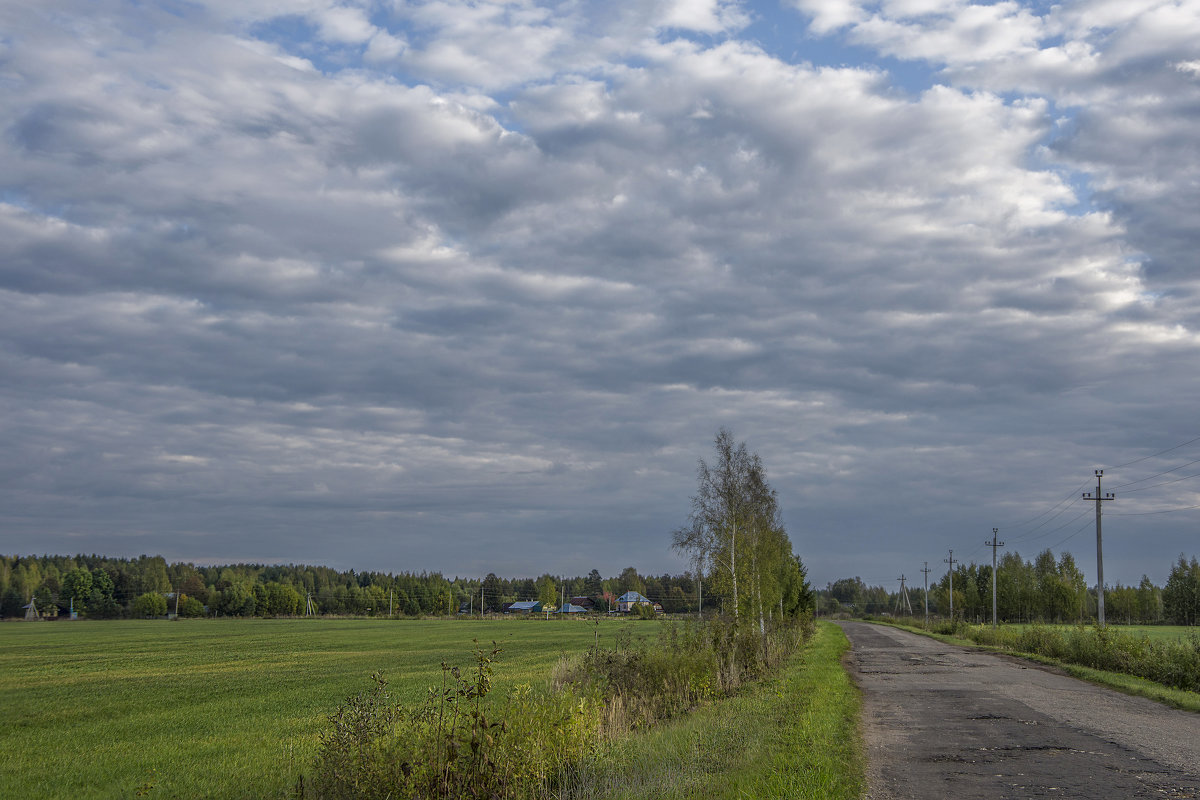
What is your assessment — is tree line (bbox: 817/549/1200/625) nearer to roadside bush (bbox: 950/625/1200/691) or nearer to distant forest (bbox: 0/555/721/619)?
distant forest (bbox: 0/555/721/619)

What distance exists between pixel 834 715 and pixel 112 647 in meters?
54.1

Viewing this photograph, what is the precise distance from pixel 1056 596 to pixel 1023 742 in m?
118

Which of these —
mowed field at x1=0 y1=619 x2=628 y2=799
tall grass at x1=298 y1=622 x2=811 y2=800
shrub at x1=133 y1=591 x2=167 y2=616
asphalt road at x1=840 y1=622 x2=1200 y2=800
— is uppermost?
tall grass at x1=298 y1=622 x2=811 y2=800

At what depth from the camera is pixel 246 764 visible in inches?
592

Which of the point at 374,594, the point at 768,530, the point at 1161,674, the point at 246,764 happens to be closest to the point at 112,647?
the point at 768,530

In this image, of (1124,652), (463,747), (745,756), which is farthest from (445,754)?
(1124,652)

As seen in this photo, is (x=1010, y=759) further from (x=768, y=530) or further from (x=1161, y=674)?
(x=768, y=530)

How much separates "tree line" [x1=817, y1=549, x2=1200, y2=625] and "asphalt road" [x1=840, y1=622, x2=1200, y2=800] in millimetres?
95112

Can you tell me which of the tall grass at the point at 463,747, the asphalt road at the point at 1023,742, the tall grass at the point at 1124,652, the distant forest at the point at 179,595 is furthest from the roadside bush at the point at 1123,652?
the distant forest at the point at 179,595

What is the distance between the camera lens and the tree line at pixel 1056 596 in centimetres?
11512

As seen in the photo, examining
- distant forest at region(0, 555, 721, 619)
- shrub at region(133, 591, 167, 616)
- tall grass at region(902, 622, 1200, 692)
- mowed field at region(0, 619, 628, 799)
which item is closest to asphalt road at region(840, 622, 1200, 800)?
tall grass at region(902, 622, 1200, 692)

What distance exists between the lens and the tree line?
115125 millimetres

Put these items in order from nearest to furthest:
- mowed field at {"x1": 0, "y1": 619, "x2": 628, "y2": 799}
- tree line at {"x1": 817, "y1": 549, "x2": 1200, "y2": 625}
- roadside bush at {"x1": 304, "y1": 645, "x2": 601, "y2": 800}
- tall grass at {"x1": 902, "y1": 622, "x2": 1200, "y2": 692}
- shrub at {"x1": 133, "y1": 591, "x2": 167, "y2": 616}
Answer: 1. roadside bush at {"x1": 304, "y1": 645, "x2": 601, "y2": 800}
2. mowed field at {"x1": 0, "y1": 619, "x2": 628, "y2": 799}
3. tall grass at {"x1": 902, "y1": 622, "x2": 1200, "y2": 692}
4. tree line at {"x1": 817, "y1": 549, "x2": 1200, "y2": 625}
5. shrub at {"x1": 133, "y1": 591, "x2": 167, "y2": 616}

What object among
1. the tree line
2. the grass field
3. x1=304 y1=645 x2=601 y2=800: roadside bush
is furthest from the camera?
the tree line
